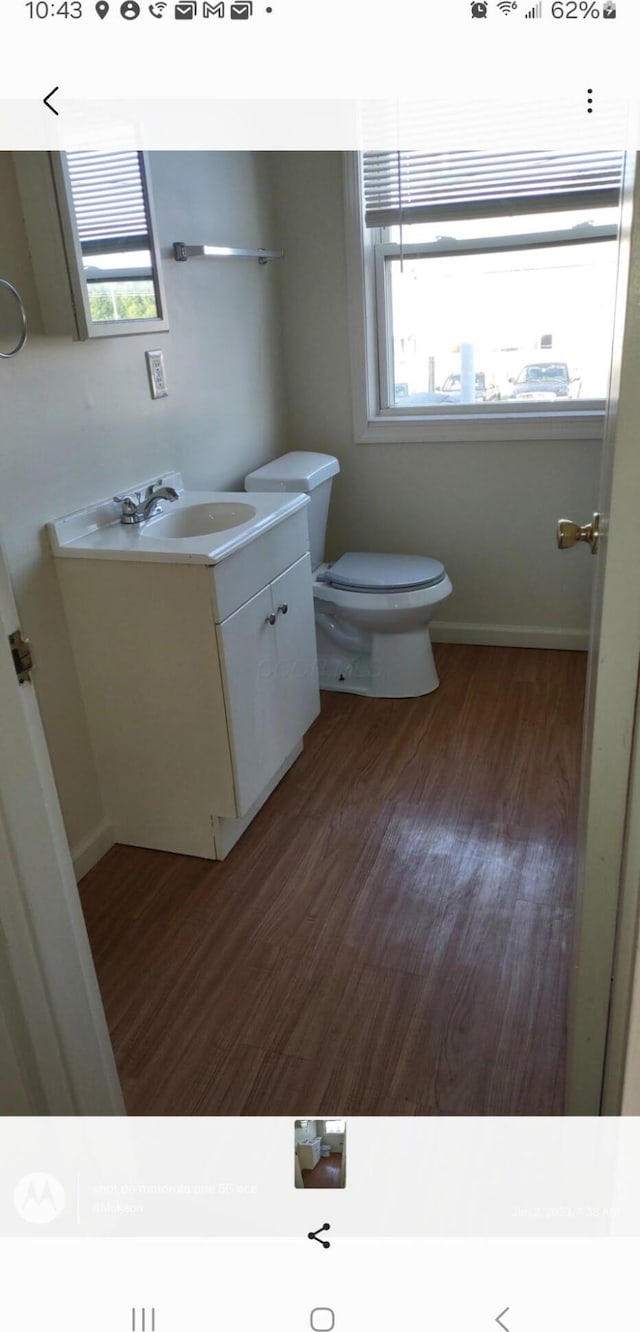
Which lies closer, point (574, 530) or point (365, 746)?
point (574, 530)

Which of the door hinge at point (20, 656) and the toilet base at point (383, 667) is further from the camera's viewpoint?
→ the toilet base at point (383, 667)

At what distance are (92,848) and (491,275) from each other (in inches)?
86.2

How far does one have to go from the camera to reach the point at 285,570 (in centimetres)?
219

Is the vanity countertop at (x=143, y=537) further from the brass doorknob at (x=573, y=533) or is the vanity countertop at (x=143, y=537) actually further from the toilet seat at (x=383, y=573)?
the brass doorknob at (x=573, y=533)

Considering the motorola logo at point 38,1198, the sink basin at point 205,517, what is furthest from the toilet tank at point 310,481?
the motorola logo at point 38,1198

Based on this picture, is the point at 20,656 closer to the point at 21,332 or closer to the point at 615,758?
the point at 615,758

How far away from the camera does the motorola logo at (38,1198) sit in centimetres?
94

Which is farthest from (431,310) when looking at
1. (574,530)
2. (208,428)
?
(574,530)

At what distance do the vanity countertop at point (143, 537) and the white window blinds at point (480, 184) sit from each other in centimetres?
126

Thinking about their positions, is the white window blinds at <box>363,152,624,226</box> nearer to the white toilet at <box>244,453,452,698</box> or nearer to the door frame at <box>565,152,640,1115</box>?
the white toilet at <box>244,453,452,698</box>
